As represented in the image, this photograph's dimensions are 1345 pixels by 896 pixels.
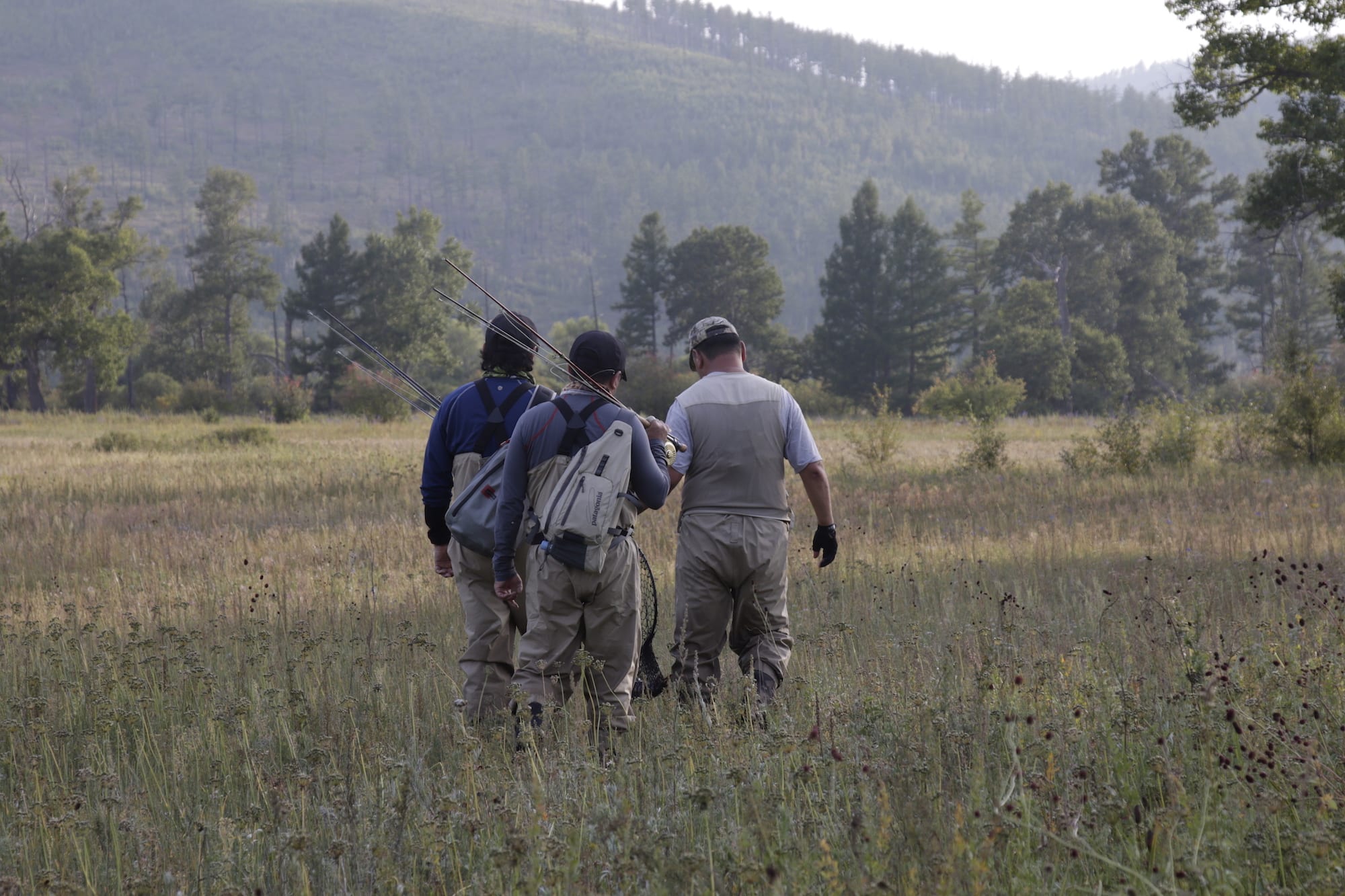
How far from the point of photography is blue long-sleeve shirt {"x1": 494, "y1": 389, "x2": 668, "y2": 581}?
15.5 ft

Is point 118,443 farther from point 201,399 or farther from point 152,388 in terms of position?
point 152,388

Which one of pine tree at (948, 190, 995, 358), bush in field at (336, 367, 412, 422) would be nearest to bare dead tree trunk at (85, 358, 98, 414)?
bush in field at (336, 367, 412, 422)

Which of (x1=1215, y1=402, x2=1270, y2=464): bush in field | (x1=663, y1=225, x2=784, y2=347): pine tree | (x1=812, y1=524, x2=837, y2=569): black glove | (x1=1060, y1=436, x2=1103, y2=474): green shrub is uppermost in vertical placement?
(x1=812, y1=524, x2=837, y2=569): black glove

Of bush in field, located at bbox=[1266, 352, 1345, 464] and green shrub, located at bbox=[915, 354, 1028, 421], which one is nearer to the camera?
bush in field, located at bbox=[1266, 352, 1345, 464]

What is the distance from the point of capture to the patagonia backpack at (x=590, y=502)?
14.7ft

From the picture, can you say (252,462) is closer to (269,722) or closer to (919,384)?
(269,722)

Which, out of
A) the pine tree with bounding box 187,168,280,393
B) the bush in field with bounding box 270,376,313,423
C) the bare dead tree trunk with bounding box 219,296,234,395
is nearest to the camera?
the bush in field with bounding box 270,376,313,423

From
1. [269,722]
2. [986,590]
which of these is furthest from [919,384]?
[269,722]

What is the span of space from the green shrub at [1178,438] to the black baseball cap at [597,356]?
15943mm

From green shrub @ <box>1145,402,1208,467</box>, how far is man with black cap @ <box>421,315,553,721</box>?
15.8 meters

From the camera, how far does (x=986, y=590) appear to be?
8.15 meters

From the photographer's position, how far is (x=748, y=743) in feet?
13.7

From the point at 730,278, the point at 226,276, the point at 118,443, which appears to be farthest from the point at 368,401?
the point at 226,276

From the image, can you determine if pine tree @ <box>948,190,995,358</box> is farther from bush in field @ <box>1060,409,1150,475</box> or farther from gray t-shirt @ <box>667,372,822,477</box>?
gray t-shirt @ <box>667,372,822,477</box>
